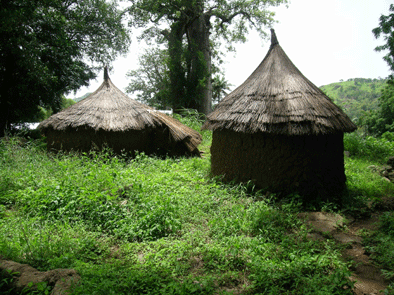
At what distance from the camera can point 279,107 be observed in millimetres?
5535

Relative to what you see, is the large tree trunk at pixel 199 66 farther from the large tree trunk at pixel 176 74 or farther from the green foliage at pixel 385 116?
the green foliage at pixel 385 116

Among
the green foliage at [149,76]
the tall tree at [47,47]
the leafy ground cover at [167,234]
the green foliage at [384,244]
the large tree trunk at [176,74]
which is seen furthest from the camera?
the green foliage at [149,76]

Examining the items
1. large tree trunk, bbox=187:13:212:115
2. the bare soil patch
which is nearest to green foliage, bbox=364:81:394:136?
large tree trunk, bbox=187:13:212:115

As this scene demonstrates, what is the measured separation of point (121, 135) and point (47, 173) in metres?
2.65

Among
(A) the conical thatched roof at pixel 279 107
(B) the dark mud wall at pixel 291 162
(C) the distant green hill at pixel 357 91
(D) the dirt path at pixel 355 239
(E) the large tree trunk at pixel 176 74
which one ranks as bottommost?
(D) the dirt path at pixel 355 239

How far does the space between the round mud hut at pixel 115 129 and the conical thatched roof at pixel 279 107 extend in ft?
8.92

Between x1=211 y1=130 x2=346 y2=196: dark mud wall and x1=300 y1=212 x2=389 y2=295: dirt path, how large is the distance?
65 cm

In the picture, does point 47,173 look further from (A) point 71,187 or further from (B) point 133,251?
(B) point 133,251

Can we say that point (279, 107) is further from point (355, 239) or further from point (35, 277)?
point (35, 277)

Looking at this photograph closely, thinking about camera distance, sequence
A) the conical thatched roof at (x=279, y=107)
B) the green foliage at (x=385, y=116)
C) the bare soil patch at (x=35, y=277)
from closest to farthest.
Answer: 1. the bare soil patch at (x=35, y=277)
2. the conical thatched roof at (x=279, y=107)
3. the green foliage at (x=385, y=116)

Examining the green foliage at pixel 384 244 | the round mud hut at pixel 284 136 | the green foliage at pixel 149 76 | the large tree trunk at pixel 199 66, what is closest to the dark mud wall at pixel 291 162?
the round mud hut at pixel 284 136

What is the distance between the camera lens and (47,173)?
6113 millimetres

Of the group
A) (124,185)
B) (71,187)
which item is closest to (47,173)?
(71,187)

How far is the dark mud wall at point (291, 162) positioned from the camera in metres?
5.37
